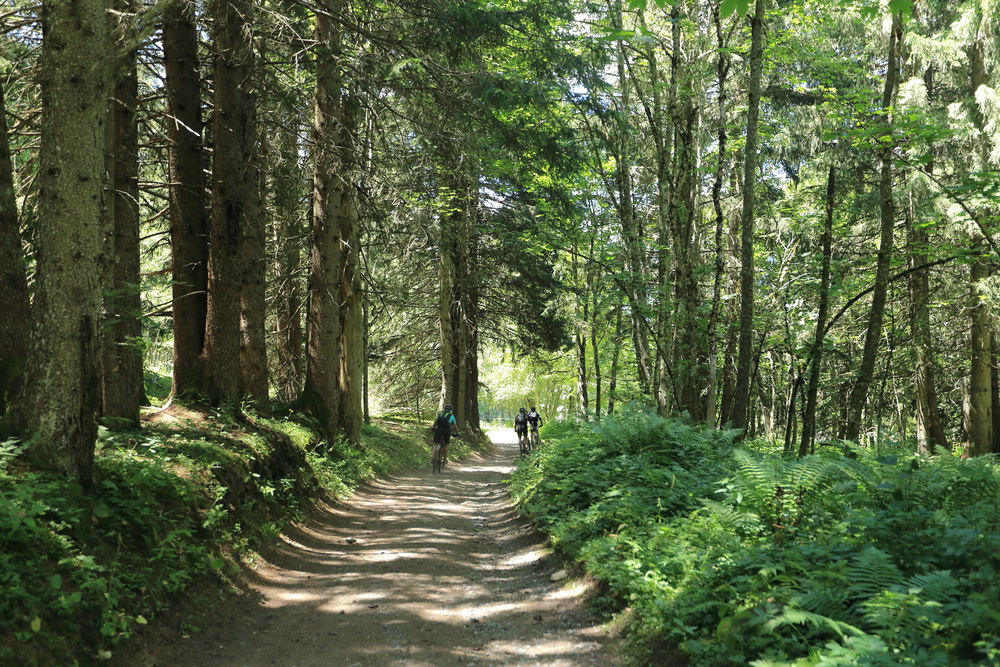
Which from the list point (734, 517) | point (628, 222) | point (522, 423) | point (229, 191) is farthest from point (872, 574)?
point (522, 423)

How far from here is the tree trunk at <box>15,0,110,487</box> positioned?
4637 millimetres

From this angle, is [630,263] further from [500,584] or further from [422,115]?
[500,584]

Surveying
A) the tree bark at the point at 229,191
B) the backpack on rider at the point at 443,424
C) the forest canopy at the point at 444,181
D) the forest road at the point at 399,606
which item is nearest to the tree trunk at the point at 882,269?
the forest canopy at the point at 444,181

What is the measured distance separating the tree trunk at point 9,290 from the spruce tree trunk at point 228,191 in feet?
11.3

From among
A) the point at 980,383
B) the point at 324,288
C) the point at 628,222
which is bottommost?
the point at 980,383

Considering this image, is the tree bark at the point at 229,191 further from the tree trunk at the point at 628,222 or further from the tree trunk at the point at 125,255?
the tree trunk at the point at 628,222

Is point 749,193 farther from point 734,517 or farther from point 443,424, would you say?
point 443,424

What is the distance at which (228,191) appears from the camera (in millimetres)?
9281

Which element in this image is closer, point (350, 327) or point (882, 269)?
point (882, 269)

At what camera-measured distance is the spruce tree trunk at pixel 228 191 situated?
29.7ft

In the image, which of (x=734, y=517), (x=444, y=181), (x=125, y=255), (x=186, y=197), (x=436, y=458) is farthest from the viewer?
(x=436, y=458)

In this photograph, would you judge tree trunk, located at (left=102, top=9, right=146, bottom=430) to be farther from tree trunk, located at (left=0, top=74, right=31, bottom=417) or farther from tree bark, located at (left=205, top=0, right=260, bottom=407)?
tree trunk, located at (left=0, top=74, right=31, bottom=417)

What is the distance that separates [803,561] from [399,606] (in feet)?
12.0

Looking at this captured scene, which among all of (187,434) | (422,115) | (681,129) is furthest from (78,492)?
(681,129)
